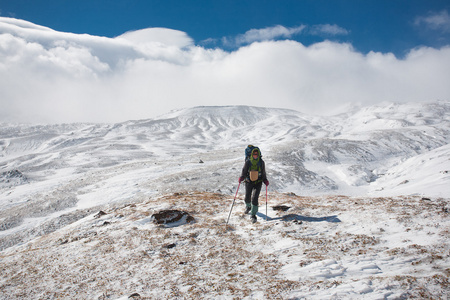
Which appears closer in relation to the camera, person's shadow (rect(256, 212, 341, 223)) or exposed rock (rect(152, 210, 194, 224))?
person's shadow (rect(256, 212, 341, 223))

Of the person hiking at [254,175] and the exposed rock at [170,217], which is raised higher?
the person hiking at [254,175]

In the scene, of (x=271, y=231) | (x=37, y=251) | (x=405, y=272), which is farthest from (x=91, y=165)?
(x=405, y=272)

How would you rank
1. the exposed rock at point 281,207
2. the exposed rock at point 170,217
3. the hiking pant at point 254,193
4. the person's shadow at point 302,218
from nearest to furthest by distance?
the person's shadow at point 302,218 < the hiking pant at point 254,193 < the exposed rock at point 170,217 < the exposed rock at point 281,207

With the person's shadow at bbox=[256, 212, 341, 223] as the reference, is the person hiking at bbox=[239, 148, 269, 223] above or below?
above

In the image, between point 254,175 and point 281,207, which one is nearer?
point 254,175

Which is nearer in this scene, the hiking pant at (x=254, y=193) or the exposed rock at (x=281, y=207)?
the hiking pant at (x=254, y=193)

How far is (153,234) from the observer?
455 inches

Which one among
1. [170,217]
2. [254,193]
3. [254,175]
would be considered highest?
[254,175]

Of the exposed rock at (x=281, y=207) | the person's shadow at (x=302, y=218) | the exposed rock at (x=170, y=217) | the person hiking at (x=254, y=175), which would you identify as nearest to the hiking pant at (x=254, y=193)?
the person hiking at (x=254, y=175)

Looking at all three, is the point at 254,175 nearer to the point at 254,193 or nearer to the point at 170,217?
the point at 254,193

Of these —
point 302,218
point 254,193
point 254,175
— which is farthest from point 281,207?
point 254,175

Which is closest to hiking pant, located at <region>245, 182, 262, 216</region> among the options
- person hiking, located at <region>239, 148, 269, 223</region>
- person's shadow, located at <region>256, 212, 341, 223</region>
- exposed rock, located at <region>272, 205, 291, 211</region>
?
person hiking, located at <region>239, 148, 269, 223</region>

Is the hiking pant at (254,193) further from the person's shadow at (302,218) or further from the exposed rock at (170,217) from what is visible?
the exposed rock at (170,217)

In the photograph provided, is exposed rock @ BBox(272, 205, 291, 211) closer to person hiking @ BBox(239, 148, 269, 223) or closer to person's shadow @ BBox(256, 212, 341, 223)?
person's shadow @ BBox(256, 212, 341, 223)
